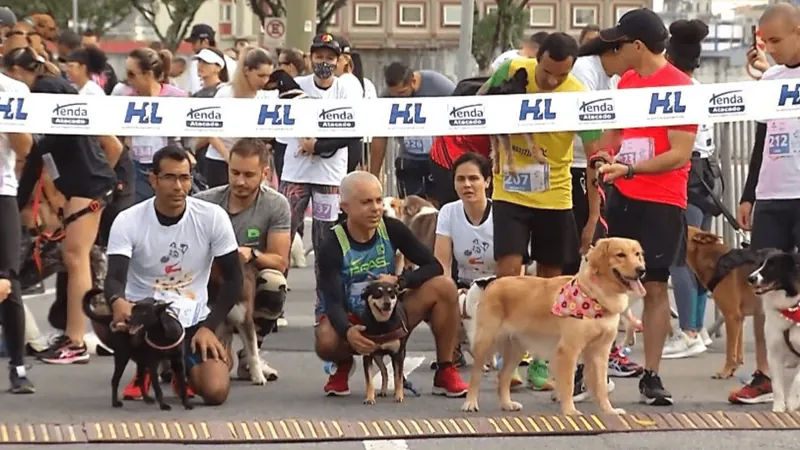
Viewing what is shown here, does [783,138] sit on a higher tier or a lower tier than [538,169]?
higher

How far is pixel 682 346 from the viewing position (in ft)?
33.6

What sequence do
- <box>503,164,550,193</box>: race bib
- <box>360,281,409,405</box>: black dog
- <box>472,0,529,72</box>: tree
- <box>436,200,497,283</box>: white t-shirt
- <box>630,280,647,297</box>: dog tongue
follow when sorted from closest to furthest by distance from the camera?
<box>630,280,647,297</box>: dog tongue
<box>360,281,409,405</box>: black dog
<box>503,164,550,193</box>: race bib
<box>436,200,497,283</box>: white t-shirt
<box>472,0,529,72</box>: tree

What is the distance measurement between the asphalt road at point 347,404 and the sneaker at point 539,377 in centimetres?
9

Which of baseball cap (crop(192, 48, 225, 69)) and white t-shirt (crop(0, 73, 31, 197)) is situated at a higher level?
baseball cap (crop(192, 48, 225, 69))

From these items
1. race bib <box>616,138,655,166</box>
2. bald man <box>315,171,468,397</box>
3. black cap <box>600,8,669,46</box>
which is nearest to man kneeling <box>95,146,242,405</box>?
bald man <box>315,171,468,397</box>

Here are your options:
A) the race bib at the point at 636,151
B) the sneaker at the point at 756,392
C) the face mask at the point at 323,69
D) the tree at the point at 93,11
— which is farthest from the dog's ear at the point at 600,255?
the tree at the point at 93,11

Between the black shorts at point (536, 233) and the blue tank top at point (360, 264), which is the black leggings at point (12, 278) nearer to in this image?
the blue tank top at point (360, 264)

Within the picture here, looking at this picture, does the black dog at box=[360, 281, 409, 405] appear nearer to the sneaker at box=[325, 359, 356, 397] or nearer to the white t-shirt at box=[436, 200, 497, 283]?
the sneaker at box=[325, 359, 356, 397]

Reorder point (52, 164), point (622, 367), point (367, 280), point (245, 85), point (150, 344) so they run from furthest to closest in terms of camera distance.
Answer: point (245, 85), point (52, 164), point (622, 367), point (367, 280), point (150, 344)

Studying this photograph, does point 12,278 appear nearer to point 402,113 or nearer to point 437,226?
point 437,226

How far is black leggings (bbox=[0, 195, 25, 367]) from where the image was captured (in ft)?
27.2

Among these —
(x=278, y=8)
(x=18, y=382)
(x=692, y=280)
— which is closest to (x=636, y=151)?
(x=692, y=280)

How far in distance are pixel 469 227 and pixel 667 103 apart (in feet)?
5.03

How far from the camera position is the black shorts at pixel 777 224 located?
8164mm
